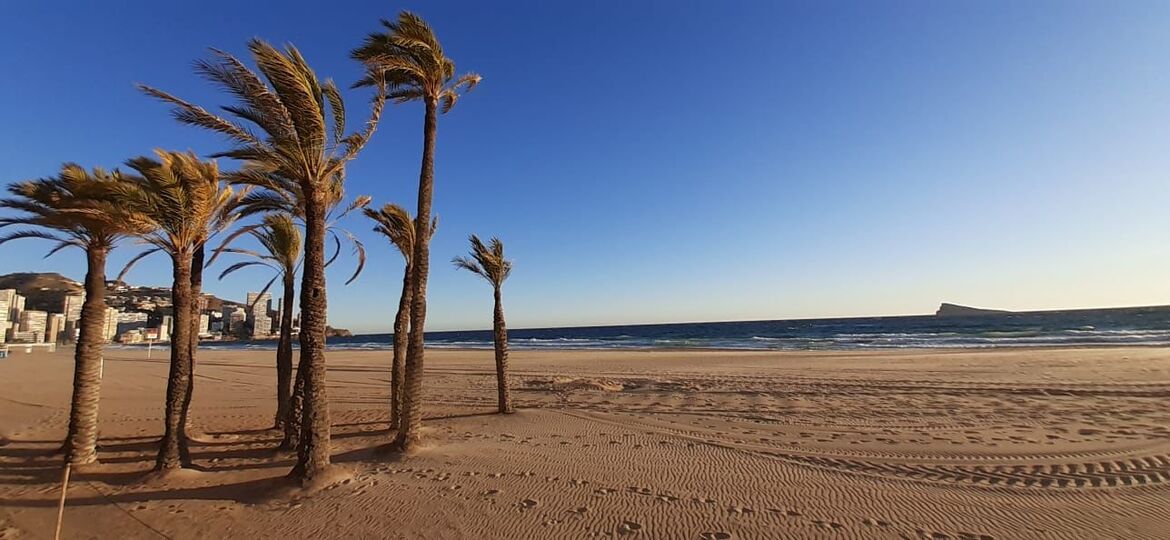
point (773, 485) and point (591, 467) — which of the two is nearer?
point (773, 485)

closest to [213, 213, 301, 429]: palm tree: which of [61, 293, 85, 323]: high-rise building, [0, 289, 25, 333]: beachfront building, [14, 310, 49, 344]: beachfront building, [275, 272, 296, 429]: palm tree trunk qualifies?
[275, 272, 296, 429]: palm tree trunk

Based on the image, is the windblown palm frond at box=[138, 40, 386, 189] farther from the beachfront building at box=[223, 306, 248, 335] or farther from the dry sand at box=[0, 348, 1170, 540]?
the beachfront building at box=[223, 306, 248, 335]

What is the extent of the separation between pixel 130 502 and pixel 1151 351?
4320 cm

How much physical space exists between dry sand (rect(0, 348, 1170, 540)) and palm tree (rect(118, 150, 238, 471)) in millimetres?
757

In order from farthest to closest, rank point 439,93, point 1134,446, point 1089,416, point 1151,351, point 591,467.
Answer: point 1151,351 → point 1089,416 → point 439,93 → point 1134,446 → point 591,467

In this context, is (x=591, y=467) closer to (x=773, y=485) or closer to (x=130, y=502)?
(x=773, y=485)

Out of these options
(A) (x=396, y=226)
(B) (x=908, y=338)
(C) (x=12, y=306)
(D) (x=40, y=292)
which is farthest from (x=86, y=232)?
(D) (x=40, y=292)

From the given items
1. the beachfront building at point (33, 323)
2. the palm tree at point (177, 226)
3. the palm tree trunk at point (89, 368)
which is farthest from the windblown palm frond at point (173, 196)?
the beachfront building at point (33, 323)

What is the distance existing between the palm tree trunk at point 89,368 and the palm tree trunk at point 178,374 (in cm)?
174

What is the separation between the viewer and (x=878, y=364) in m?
26.4

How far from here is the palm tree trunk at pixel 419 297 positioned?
899 centimetres

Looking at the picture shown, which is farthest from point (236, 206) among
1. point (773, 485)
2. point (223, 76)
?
point (773, 485)

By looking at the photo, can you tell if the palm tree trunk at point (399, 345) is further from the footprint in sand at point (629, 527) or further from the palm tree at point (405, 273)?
the footprint in sand at point (629, 527)

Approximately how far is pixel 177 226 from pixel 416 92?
14.0 feet
